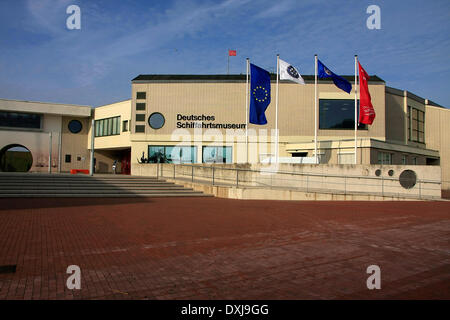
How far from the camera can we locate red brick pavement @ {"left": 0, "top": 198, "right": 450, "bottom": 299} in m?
4.15

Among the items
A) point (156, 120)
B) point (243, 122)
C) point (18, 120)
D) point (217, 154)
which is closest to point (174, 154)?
point (156, 120)

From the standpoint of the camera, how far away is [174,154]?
32.2m

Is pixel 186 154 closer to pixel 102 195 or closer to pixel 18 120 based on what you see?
pixel 102 195

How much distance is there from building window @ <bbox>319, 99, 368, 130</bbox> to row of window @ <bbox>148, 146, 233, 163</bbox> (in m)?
8.95

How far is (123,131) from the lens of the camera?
117 feet

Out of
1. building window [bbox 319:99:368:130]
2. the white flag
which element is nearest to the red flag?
the white flag

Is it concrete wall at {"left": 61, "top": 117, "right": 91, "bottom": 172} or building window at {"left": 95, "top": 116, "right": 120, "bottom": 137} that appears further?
concrete wall at {"left": 61, "top": 117, "right": 91, "bottom": 172}

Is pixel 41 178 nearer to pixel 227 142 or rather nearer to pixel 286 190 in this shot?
pixel 286 190

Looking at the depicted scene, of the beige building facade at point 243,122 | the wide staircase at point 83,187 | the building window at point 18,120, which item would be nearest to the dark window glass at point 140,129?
the beige building facade at point 243,122

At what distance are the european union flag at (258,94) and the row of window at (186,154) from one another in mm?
10989

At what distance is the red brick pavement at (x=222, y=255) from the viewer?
13.6 feet

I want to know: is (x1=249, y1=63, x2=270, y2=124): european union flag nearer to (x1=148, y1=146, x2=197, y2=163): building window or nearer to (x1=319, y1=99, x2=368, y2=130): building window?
(x1=319, y1=99, x2=368, y2=130): building window

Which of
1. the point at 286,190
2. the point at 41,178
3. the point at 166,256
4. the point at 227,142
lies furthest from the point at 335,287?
the point at 227,142

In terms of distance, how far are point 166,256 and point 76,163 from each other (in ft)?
123
